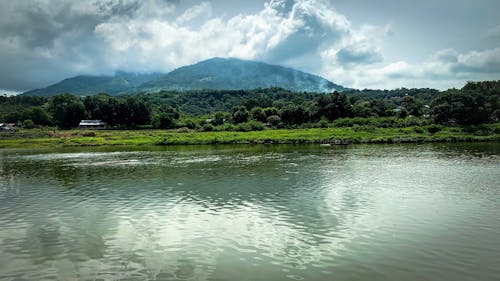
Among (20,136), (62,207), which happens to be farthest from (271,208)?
(20,136)

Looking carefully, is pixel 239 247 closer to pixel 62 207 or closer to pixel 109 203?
pixel 109 203

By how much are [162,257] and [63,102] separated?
140 metres

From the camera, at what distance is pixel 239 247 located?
15.4 m

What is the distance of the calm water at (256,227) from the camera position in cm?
1322

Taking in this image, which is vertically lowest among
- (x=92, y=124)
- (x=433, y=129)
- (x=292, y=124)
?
(x=433, y=129)

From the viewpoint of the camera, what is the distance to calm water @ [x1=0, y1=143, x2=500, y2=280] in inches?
520

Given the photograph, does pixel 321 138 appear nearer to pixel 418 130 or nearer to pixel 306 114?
pixel 418 130

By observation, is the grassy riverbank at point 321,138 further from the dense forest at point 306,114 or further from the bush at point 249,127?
the bush at point 249,127

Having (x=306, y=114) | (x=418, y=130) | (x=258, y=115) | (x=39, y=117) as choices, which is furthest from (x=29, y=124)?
(x=418, y=130)

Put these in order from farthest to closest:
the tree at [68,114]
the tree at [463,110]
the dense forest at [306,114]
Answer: the tree at [68,114], the dense forest at [306,114], the tree at [463,110]

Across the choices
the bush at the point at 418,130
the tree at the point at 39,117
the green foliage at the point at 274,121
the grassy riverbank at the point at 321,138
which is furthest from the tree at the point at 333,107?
the tree at the point at 39,117

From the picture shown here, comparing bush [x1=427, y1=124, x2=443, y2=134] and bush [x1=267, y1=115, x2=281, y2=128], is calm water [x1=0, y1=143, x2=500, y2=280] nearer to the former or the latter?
bush [x1=427, y1=124, x2=443, y2=134]

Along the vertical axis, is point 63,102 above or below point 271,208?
above

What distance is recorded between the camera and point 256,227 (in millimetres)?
18109
